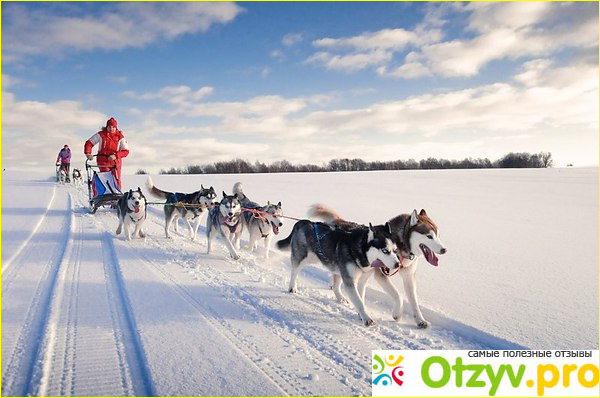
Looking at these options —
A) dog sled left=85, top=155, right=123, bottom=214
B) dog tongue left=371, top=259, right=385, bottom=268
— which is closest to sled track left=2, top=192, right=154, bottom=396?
dog tongue left=371, top=259, right=385, bottom=268

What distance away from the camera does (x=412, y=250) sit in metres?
3.99

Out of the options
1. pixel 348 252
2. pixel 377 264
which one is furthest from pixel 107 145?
pixel 377 264

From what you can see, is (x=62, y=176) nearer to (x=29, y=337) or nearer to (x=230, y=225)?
(x=230, y=225)

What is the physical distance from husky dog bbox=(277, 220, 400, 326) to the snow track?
25 centimetres

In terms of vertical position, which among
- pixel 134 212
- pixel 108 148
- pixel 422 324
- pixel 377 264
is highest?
pixel 108 148

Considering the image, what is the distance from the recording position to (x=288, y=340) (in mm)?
3275

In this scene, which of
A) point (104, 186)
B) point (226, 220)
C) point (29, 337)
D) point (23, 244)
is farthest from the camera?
point (104, 186)

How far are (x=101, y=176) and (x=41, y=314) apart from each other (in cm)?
700

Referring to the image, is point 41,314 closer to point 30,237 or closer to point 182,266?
point 182,266

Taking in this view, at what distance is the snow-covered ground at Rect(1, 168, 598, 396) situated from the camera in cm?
266

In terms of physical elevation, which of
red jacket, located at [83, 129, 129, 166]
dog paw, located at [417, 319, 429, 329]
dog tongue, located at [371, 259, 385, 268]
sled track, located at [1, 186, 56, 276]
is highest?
red jacket, located at [83, 129, 129, 166]

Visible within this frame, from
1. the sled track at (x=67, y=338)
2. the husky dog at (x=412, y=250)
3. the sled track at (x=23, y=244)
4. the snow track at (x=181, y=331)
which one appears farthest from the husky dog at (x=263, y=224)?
the sled track at (x=23, y=244)

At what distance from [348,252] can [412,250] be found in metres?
0.65

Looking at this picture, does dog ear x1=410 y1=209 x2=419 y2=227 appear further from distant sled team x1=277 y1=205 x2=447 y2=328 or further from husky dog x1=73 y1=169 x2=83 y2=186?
husky dog x1=73 y1=169 x2=83 y2=186
